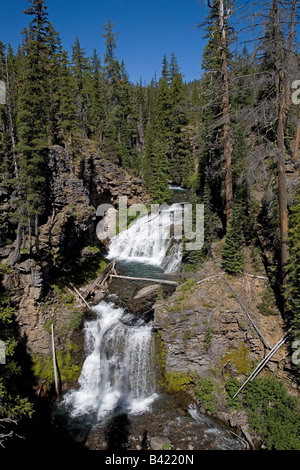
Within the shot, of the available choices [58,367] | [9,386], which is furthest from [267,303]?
[9,386]

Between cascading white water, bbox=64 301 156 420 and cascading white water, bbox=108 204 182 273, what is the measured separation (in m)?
8.46

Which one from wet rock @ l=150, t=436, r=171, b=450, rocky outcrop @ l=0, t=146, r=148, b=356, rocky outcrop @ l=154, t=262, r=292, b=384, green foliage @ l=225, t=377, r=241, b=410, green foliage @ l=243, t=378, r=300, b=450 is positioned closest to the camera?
green foliage @ l=243, t=378, r=300, b=450

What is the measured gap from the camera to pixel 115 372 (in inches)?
546

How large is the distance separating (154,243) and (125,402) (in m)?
15.8

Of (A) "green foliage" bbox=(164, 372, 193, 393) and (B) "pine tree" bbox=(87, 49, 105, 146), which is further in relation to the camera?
(B) "pine tree" bbox=(87, 49, 105, 146)

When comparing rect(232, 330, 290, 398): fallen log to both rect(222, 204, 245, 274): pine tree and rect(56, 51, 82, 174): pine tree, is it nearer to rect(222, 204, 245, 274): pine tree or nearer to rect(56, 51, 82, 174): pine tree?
rect(222, 204, 245, 274): pine tree

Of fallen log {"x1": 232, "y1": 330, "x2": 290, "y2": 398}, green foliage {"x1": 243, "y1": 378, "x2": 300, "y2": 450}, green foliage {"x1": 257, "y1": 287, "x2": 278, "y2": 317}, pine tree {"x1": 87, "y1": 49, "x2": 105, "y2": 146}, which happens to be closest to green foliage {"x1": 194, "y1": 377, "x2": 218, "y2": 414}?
fallen log {"x1": 232, "y1": 330, "x2": 290, "y2": 398}

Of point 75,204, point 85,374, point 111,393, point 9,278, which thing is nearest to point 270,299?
point 111,393

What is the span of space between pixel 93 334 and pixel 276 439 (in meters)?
10.3

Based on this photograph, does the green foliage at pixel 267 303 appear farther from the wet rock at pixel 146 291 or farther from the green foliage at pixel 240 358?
the wet rock at pixel 146 291

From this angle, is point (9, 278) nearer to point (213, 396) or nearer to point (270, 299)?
point (213, 396)

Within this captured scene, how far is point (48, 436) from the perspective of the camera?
11273 mm

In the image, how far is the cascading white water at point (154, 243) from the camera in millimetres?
23670

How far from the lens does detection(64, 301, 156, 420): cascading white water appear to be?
12.7 m
